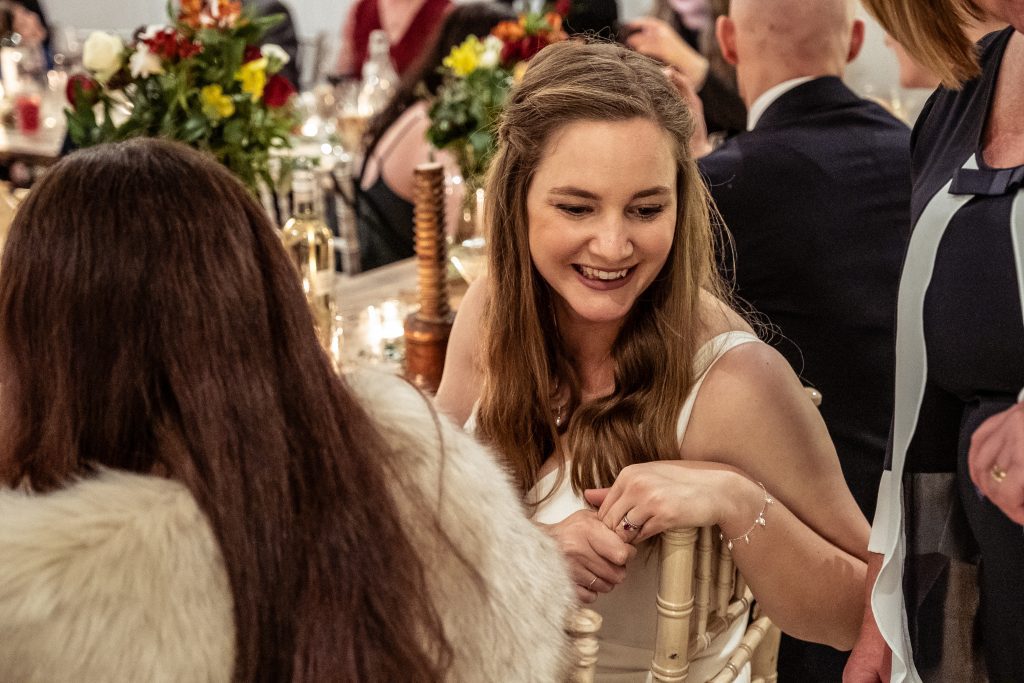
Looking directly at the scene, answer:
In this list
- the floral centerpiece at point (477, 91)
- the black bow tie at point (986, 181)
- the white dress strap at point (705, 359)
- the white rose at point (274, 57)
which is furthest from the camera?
the floral centerpiece at point (477, 91)

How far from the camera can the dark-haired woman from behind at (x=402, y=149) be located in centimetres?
298

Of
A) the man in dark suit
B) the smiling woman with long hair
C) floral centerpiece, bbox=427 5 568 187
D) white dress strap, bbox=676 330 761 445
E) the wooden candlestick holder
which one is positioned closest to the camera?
the smiling woman with long hair

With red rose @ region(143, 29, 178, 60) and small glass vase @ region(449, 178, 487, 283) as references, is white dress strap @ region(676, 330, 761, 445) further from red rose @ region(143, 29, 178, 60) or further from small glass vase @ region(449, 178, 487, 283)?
red rose @ region(143, 29, 178, 60)

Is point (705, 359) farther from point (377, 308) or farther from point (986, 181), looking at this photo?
point (377, 308)

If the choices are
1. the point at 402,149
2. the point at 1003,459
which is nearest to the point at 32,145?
the point at 402,149

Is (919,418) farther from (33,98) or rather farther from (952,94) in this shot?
(33,98)

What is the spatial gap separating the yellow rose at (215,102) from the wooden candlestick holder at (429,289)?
499 mm

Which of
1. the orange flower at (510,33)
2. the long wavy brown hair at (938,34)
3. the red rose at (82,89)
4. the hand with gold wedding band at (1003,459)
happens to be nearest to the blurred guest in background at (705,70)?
the orange flower at (510,33)

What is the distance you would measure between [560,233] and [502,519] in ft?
1.54

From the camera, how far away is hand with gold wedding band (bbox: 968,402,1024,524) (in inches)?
32.2

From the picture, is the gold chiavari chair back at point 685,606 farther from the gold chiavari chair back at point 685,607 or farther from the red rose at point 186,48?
the red rose at point 186,48

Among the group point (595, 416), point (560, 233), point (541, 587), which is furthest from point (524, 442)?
point (541, 587)

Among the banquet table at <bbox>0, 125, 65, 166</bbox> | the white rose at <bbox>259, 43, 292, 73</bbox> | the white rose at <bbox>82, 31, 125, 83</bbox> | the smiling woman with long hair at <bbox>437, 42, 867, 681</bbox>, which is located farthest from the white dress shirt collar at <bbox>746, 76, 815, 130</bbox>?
the banquet table at <bbox>0, 125, 65, 166</bbox>

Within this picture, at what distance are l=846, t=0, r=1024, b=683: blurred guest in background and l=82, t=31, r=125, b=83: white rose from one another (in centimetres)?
139
